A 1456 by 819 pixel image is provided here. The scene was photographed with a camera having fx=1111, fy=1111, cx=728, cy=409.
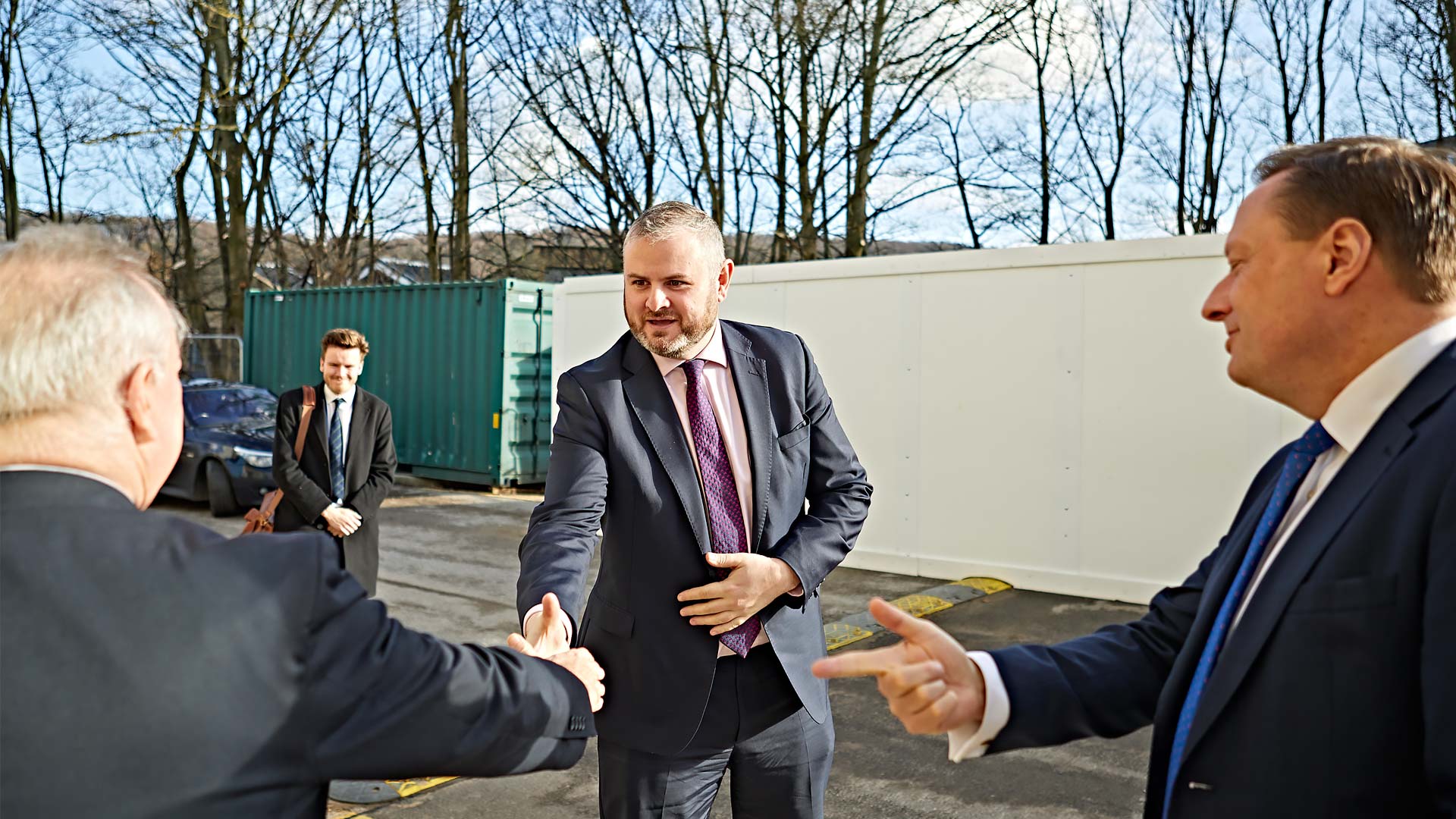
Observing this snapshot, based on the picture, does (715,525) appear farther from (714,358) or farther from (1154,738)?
(1154,738)

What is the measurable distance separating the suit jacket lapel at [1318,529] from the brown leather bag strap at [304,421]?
4.97 meters

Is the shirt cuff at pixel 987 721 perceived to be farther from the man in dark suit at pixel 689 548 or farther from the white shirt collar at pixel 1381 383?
the man in dark suit at pixel 689 548

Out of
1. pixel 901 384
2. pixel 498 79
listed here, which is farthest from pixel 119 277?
pixel 498 79

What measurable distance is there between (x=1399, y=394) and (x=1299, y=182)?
1.12ft

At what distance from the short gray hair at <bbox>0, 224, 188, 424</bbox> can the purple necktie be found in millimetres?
1417

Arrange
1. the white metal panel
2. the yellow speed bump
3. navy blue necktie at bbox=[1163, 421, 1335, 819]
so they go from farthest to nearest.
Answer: the white metal panel < the yellow speed bump < navy blue necktie at bbox=[1163, 421, 1335, 819]

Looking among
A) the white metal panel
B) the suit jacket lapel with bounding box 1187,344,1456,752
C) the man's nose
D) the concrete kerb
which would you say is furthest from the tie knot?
the white metal panel

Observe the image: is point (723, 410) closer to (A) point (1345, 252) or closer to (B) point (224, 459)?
(A) point (1345, 252)

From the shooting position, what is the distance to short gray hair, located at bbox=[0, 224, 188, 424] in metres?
1.37

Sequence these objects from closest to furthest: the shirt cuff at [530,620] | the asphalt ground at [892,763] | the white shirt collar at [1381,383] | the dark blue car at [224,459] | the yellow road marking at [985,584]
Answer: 1. the white shirt collar at [1381,383]
2. the shirt cuff at [530,620]
3. the asphalt ground at [892,763]
4. the yellow road marking at [985,584]
5. the dark blue car at [224,459]

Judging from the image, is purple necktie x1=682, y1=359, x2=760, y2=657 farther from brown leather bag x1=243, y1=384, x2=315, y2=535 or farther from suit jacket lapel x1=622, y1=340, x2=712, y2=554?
brown leather bag x1=243, y1=384, x2=315, y2=535

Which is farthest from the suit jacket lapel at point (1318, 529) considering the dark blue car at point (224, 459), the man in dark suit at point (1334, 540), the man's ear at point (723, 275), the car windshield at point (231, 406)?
the car windshield at point (231, 406)

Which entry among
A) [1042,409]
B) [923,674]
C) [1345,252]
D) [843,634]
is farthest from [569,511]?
[1042,409]

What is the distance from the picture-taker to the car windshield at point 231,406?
44.1 feet
